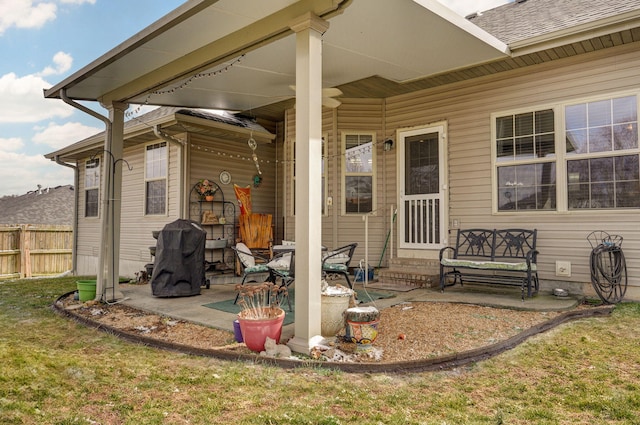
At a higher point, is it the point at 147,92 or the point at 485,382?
the point at 147,92

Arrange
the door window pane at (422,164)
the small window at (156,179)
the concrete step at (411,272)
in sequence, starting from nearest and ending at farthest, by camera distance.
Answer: the concrete step at (411,272), the door window pane at (422,164), the small window at (156,179)

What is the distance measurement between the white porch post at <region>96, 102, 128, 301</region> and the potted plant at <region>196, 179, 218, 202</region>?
231 centimetres

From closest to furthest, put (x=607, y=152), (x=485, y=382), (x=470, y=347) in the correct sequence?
(x=485, y=382) < (x=470, y=347) < (x=607, y=152)

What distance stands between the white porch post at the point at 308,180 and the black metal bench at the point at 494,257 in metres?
2.74

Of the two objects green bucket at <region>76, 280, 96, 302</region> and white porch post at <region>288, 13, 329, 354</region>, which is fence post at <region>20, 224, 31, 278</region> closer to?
green bucket at <region>76, 280, 96, 302</region>

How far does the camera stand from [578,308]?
459 cm

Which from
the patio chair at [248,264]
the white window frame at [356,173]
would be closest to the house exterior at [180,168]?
the white window frame at [356,173]

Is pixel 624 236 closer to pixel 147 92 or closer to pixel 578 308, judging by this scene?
pixel 578 308

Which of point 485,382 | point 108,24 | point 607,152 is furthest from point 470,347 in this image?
point 108,24

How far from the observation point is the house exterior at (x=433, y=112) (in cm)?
383

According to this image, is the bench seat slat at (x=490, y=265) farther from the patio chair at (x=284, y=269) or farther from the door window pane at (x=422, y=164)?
the patio chair at (x=284, y=269)

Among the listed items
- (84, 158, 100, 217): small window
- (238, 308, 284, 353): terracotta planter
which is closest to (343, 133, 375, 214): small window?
(238, 308, 284, 353): terracotta planter

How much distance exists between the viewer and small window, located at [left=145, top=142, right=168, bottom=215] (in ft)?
28.0

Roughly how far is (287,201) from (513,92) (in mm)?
4189
